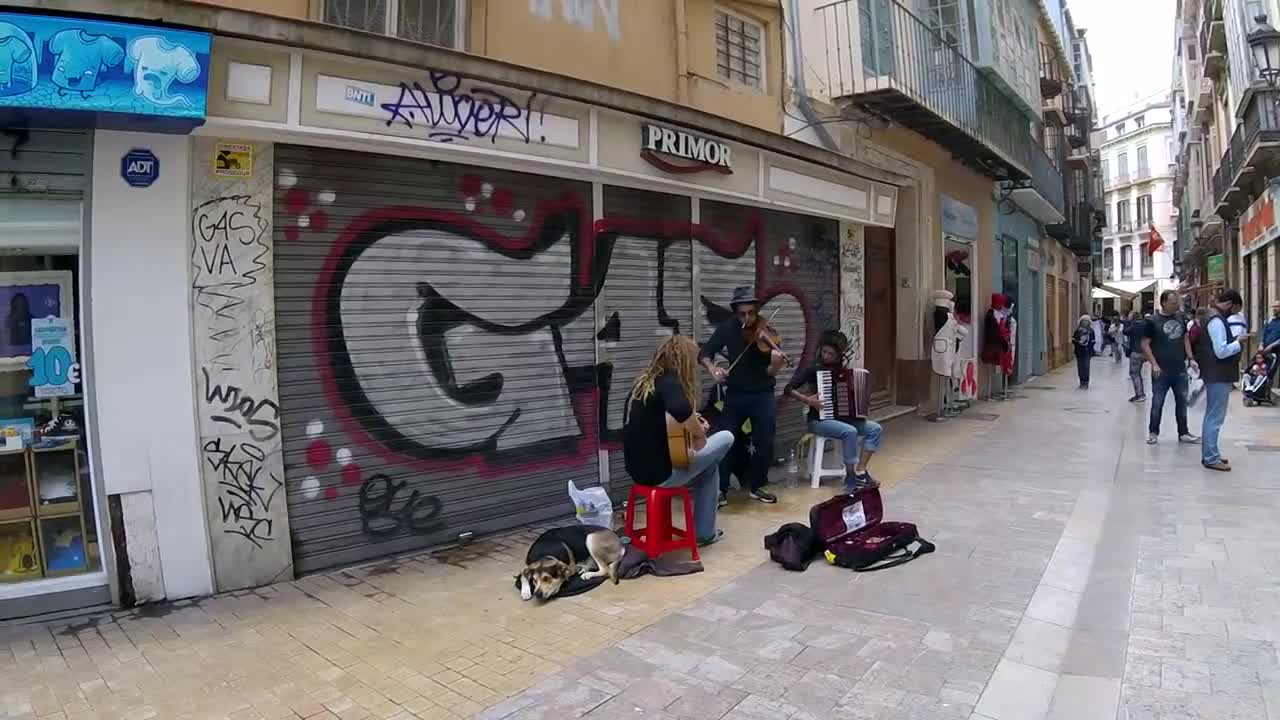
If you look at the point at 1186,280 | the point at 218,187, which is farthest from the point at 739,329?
the point at 1186,280

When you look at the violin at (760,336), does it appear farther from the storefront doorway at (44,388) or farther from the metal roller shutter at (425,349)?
the storefront doorway at (44,388)

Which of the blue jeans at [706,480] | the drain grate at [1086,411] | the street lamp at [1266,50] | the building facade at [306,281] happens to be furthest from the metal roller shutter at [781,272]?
the street lamp at [1266,50]

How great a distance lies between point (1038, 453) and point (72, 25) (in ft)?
31.4

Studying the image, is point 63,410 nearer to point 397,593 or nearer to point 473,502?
point 397,593

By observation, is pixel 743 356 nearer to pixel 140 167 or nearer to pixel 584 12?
pixel 584 12

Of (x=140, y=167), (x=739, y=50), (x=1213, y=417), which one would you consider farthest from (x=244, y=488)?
(x=1213, y=417)

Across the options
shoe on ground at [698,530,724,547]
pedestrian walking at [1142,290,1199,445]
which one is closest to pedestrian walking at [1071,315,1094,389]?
pedestrian walking at [1142,290,1199,445]

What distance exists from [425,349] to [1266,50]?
49.9 ft

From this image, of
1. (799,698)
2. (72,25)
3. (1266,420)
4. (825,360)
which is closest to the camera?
(799,698)

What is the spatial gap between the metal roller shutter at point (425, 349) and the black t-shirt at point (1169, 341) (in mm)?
6611

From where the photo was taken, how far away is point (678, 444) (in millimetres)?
5020

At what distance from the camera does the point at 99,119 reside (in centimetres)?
401

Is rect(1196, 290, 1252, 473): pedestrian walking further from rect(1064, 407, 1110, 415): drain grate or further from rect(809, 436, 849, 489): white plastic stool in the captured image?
rect(1064, 407, 1110, 415): drain grate

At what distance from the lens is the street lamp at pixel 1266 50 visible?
12656mm
